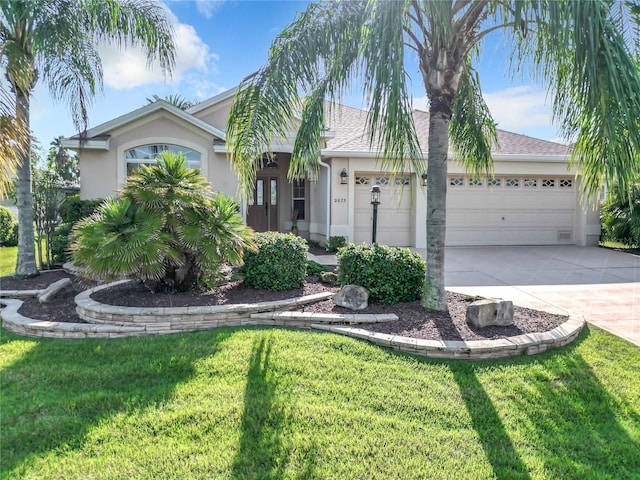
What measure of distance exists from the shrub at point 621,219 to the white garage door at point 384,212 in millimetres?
6462

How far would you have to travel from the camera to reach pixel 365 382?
12.4 ft

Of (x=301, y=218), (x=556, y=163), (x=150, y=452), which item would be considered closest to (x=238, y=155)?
(x=150, y=452)

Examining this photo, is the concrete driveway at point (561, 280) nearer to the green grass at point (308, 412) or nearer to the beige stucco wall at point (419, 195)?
the beige stucco wall at point (419, 195)

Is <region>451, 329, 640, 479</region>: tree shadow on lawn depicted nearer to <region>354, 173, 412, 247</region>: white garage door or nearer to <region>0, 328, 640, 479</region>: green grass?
<region>0, 328, 640, 479</region>: green grass

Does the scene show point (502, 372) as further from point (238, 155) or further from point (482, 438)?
point (238, 155)

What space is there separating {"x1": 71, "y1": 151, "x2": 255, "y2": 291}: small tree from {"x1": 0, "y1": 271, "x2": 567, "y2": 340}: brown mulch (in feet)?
1.17

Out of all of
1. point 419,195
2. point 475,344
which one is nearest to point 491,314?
Answer: point 475,344

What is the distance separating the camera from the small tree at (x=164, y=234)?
5.31m

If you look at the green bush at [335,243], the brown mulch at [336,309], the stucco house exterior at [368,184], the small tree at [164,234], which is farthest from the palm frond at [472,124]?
the green bush at [335,243]

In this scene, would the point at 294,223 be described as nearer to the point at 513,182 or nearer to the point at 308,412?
the point at 513,182

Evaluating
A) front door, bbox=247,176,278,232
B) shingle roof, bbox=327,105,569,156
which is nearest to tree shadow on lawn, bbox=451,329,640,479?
shingle roof, bbox=327,105,569,156

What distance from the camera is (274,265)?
6.42 m

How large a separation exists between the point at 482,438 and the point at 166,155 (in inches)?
Result: 221

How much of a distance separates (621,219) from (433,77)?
1194cm
